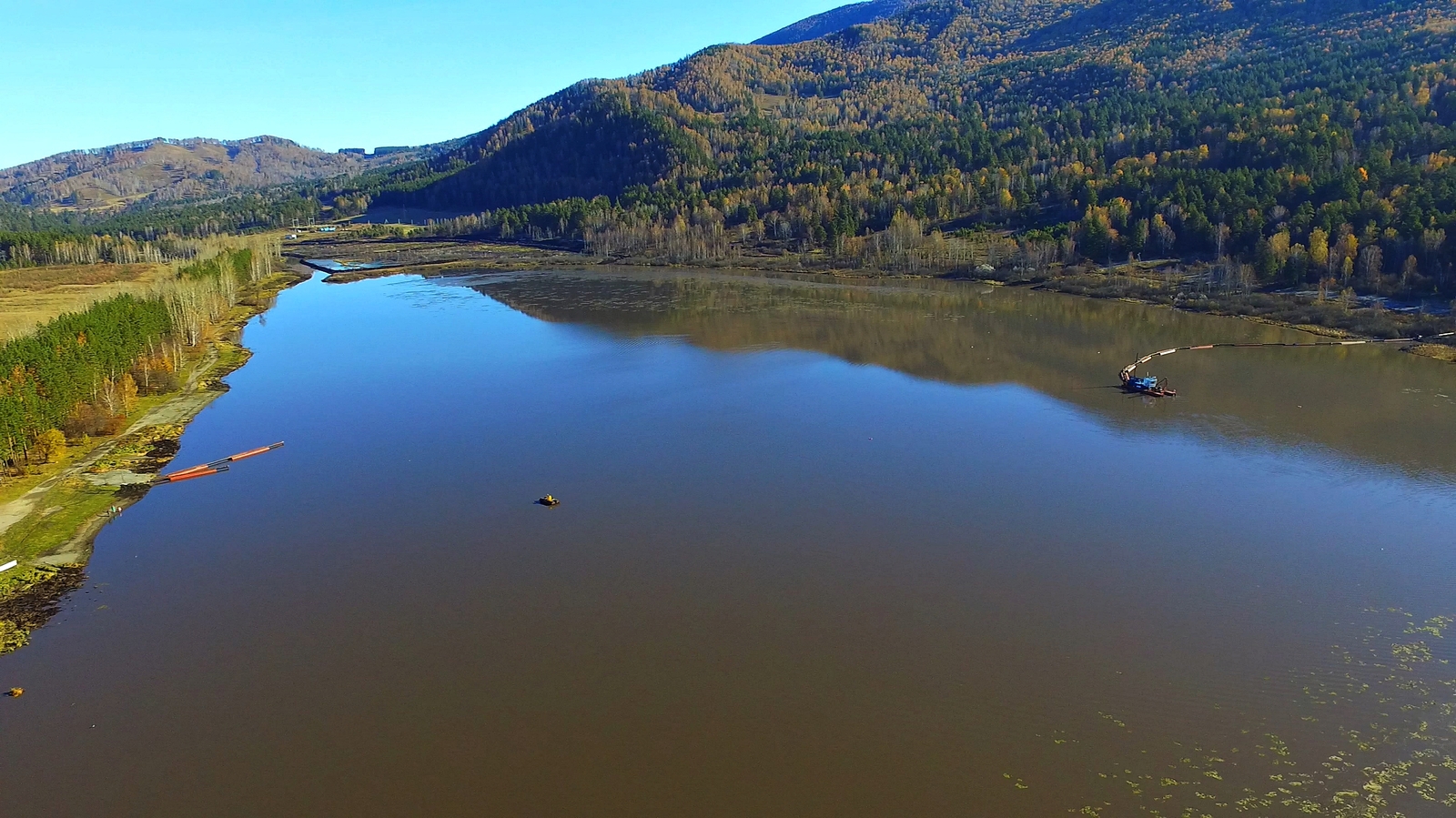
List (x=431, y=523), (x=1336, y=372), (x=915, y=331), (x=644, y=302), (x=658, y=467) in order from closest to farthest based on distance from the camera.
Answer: (x=431, y=523)
(x=658, y=467)
(x=1336, y=372)
(x=915, y=331)
(x=644, y=302)

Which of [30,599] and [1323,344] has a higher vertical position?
[1323,344]

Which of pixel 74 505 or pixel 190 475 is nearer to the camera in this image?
pixel 74 505

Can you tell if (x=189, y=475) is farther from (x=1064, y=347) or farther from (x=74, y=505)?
(x=1064, y=347)

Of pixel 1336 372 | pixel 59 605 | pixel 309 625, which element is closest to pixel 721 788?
pixel 309 625

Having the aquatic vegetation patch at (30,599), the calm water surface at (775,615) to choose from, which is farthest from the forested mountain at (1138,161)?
the aquatic vegetation patch at (30,599)

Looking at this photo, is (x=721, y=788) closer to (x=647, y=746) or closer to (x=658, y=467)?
(x=647, y=746)

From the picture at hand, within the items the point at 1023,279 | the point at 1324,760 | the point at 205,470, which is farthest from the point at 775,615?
the point at 1023,279

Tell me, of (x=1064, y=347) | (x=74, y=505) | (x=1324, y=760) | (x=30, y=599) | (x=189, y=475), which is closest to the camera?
(x=1324, y=760)
